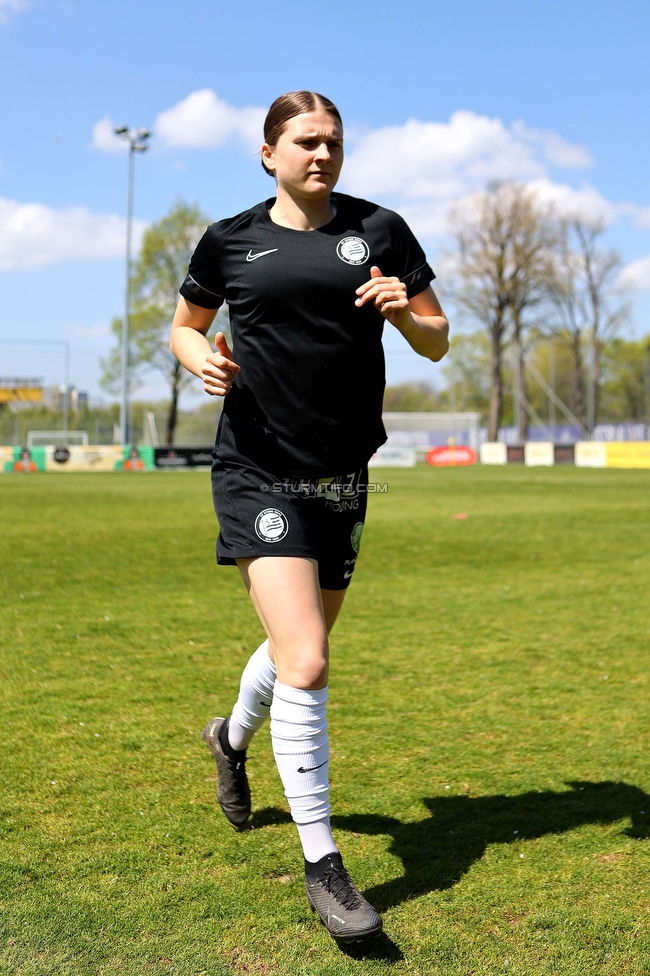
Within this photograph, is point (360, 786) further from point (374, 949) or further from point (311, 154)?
point (311, 154)

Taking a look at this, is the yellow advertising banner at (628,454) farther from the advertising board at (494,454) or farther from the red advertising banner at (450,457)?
the red advertising banner at (450,457)

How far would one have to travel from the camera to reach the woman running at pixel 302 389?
2.65 metres

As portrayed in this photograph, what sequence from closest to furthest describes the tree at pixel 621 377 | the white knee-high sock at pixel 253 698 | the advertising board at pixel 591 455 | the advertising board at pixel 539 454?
the white knee-high sock at pixel 253 698, the advertising board at pixel 591 455, the advertising board at pixel 539 454, the tree at pixel 621 377

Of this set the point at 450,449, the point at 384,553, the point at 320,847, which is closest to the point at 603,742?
the point at 320,847

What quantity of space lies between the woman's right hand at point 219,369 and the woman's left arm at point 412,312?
0.40m

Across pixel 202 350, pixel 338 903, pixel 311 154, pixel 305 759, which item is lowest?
pixel 338 903

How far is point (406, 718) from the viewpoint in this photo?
14.6 ft

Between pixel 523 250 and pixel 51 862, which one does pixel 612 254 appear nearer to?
pixel 523 250

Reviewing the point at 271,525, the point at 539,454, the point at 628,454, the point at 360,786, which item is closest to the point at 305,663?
the point at 271,525

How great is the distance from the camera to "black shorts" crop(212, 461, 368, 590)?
272 cm

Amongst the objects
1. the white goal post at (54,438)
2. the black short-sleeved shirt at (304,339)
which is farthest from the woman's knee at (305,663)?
the white goal post at (54,438)

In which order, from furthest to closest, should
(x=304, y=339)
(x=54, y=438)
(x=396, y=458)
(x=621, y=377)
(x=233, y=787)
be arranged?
(x=621, y=377), (x=54, y=438), (x=396, y=458), (x=233, y=787), (x=304, y=339)

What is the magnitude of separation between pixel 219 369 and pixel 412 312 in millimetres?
726

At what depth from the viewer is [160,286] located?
170ft
